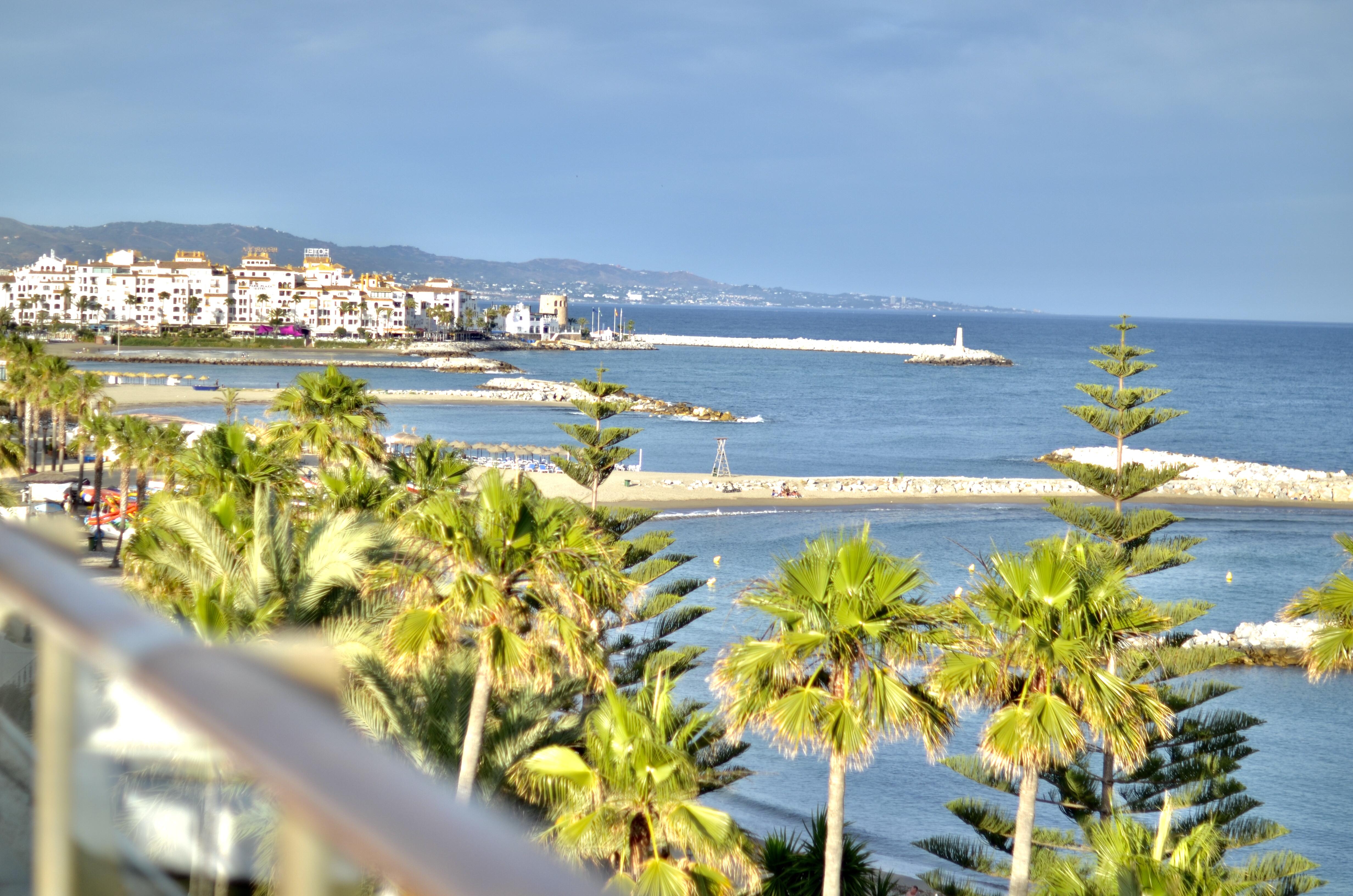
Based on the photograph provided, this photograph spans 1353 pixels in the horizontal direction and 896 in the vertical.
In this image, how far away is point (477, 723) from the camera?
815 centimetres

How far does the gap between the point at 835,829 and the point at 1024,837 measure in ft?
5.91

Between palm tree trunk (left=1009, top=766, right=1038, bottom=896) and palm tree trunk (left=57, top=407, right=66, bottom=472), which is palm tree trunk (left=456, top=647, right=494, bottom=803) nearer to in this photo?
palm tree trunk (left=1009, top=766, right=1038, bottom=896)

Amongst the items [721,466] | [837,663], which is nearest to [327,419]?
[837,663]

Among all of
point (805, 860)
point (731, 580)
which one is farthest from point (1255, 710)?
point (805, 860)

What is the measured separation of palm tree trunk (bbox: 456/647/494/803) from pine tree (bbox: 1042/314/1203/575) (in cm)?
1146

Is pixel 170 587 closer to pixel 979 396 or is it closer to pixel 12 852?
pixel 12 852

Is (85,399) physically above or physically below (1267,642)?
above

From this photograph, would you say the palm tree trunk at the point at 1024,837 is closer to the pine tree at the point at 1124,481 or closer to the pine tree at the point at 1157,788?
the pine tree at the point at 1157,788

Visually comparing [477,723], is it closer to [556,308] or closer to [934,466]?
[934,466]

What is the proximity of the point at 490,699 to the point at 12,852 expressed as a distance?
27.1 ft

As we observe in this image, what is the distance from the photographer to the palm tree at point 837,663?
26.4 feet

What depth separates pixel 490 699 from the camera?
362 inches

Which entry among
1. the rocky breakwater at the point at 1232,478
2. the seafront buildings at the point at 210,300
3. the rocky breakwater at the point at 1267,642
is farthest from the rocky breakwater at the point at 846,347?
the rocky breakwater at the point at 1267,642

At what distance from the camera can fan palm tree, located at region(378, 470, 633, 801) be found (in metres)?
8.12
